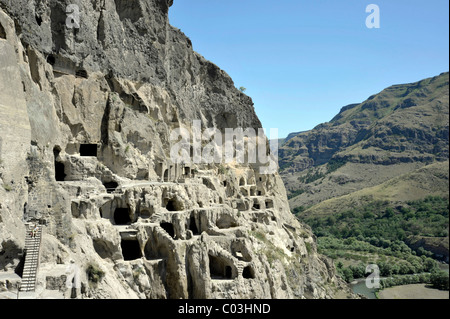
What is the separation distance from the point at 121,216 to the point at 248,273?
11213mm

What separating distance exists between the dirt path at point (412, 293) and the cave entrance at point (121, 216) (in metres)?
52.0

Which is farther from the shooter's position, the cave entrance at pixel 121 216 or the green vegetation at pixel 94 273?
the cave entrance at pixel 121 216

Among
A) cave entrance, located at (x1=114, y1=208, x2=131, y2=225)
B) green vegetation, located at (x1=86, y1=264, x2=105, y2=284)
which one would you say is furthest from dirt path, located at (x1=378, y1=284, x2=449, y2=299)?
green vegetation, located at (x1=86, y1=264, x2=105, y2=284)

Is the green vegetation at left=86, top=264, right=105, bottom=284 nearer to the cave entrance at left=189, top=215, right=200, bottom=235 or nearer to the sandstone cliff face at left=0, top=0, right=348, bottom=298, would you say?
the sandstone cliff face at left=0, top=0, right=348, bottom=298

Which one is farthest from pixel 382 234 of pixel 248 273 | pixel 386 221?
pixel 248 273

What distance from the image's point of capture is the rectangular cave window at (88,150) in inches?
1451

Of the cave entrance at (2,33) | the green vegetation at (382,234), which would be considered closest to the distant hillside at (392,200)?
the green vegetation at (382,234)

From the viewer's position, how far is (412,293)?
2645 inches

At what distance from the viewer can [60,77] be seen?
3534 centimetres

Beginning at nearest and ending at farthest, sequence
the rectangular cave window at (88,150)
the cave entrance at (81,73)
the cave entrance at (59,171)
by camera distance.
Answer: the cave entrance at (59,171)
the rectangular cave window at (88,150)
the cave entrance at (81,73)

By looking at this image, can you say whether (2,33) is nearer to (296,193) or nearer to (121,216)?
(121,216)

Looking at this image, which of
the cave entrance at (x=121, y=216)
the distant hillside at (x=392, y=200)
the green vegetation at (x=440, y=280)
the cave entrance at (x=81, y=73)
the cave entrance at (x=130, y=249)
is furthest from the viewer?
the distant hillside at (x=392, y=200)

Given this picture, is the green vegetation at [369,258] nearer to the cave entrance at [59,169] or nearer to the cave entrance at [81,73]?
the cave entrance at [59,169]
